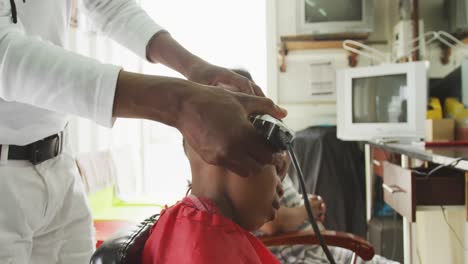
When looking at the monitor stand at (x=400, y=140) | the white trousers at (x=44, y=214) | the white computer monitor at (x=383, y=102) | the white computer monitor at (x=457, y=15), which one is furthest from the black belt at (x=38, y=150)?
the white computer monitor at (x=457, y=15)

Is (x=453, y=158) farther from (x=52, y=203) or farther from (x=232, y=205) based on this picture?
(x=52, y=203)

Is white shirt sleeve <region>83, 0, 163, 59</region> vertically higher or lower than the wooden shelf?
lower

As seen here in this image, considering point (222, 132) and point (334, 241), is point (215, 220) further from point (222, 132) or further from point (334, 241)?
point (334, 241)

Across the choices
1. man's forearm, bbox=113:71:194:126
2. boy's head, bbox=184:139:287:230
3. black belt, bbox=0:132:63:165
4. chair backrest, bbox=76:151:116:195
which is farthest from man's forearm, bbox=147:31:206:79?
chair backrest, bbox=76:151:116:195

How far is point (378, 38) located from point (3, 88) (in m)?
3.11

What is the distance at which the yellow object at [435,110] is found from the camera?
2270 mm

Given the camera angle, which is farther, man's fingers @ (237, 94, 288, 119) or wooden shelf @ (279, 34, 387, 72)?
wooden shelf @ (279, 34, 387, 72)

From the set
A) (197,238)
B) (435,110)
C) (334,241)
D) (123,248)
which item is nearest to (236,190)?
(197,238)

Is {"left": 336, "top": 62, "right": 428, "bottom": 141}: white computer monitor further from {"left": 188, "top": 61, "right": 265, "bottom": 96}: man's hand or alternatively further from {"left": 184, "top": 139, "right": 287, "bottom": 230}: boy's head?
{"left": 188, "top": 61, "right": 265, "bottom": 96}: man's hand

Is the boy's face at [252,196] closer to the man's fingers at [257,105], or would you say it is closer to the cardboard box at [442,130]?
the man's fingers at [257,105]

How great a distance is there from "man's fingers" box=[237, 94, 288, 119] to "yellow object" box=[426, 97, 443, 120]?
2111mm

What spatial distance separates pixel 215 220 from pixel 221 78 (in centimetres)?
29

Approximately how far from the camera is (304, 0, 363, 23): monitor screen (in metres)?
2.82

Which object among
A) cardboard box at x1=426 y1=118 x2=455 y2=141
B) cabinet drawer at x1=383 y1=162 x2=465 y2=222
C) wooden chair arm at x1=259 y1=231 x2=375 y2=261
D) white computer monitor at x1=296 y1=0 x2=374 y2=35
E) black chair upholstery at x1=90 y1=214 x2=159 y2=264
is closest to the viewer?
black chair upholstery at x1=90 y1=214 x2=159 y2=264
